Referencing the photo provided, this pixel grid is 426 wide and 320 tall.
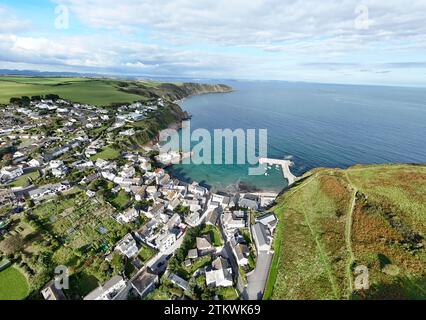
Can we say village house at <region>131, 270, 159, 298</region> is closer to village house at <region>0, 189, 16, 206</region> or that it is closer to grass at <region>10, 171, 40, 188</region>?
village house at <region>0, 189, 16, 206</region>

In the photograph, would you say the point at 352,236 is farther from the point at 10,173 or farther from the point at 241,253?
the point at 10,173

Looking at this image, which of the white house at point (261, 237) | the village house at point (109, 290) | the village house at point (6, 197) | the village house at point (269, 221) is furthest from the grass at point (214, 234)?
the village house at point (6, 197)

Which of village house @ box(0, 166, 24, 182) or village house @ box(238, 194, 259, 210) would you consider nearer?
village house @ box(238, 194, 259, 210)

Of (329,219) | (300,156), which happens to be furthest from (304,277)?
(300,156)

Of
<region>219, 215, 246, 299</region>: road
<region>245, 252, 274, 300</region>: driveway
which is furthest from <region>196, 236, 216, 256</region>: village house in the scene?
<region>245, 252, 274, 300</region>: driveway

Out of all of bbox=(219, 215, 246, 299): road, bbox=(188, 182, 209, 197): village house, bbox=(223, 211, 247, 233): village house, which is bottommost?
bbox=(219, 215, 246, 299): road

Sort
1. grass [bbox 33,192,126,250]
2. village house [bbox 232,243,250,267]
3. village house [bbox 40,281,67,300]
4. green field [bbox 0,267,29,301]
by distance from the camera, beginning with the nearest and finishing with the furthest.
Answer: village house [bbox 40,281,67,300] < green field [bbox 0,267,29,301] < village house [bbox 232,243,250,267] < grass [bbox 33,192,126,250]

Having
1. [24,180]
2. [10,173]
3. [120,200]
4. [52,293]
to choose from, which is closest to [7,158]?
[10,173]
